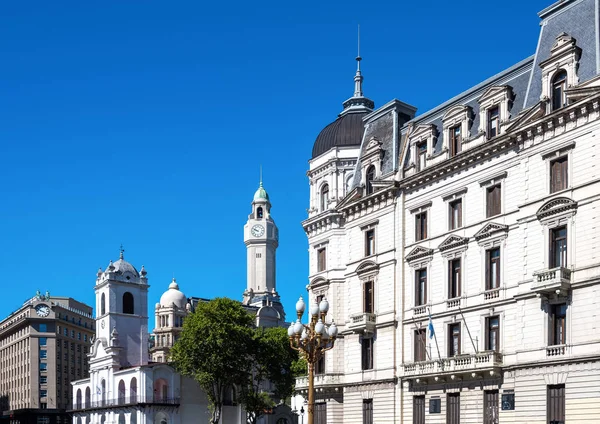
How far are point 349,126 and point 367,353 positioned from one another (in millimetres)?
16700

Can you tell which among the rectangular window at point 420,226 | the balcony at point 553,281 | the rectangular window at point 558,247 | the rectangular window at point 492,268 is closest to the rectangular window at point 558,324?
the balcony at point 553,281

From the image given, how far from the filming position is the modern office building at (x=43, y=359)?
14038 centimetres

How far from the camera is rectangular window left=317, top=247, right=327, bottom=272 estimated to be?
5734cm

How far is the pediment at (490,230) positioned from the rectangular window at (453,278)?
2.36 meters

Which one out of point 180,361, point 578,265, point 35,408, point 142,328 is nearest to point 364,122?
point 578,265

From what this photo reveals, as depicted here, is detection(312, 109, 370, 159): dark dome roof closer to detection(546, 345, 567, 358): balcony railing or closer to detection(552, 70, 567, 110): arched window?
detection(552, 70, 567, 110): arched window

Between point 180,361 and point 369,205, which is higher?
point 369,205

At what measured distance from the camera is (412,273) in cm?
4912

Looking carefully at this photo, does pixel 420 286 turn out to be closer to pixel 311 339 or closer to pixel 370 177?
pixel 370 177

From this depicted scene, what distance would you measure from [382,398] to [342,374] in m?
4.45

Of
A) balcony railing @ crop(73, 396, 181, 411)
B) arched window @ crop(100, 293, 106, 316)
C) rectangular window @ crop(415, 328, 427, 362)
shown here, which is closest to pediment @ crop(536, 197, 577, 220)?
rectangular window @ crop(415, 328, 427, 362)

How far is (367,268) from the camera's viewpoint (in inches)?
2060

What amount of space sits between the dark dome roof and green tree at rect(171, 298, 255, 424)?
26.6 metres

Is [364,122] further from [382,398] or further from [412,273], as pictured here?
[382,398]
